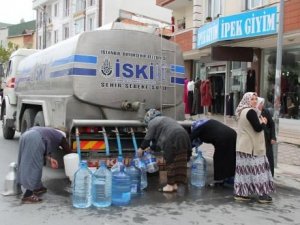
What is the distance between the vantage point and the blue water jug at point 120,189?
6.46m

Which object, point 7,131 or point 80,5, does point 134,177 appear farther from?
point 80,5

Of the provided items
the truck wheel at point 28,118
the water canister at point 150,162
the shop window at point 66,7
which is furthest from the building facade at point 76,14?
the water canister at point 150,162

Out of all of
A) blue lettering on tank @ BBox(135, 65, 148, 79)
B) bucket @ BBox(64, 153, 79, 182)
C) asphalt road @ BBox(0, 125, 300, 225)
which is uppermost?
blue lettering on tank @ BBox(135, 65, 148, 79)

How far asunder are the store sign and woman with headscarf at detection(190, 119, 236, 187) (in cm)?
688

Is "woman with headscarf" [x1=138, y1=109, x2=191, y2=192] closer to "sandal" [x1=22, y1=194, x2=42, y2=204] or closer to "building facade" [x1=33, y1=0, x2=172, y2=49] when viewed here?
"sandal" [x1=22, y1=194, x2=42, y2=204]

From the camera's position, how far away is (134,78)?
861cm

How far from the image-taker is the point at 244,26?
587 inches

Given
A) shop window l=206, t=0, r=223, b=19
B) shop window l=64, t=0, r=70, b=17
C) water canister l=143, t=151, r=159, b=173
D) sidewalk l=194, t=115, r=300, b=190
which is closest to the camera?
water canister l=143, t=151, r=159, b=173

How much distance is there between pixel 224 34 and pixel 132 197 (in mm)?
10206

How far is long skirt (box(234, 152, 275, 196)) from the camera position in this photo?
6750mm

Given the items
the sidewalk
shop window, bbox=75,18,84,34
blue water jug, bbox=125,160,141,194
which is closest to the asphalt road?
blue water jug, bbox=125,160,141,194

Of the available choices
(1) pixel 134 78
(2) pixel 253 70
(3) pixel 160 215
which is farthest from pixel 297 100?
(3) pixel 160 215

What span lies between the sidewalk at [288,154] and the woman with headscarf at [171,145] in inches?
81.1

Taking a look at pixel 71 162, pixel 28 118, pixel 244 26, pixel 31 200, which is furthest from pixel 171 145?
pixel 244 26
